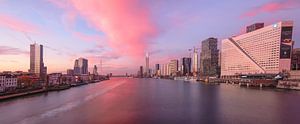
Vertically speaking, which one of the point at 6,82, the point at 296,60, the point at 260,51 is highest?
the point at 260,51

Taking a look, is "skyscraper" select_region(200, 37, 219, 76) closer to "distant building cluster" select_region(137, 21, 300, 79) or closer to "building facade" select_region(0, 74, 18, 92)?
"distant building cluster" select_region(137, 21, 300, 79)

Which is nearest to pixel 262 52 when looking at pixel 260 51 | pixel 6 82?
pixel 260 51

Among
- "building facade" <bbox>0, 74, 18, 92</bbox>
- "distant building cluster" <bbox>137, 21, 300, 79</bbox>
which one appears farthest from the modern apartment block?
"building facade" <bbox>0, 74, 18, 92</bbox>

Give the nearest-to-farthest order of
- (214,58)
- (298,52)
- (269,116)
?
(269,116), (298,52), (214,58)

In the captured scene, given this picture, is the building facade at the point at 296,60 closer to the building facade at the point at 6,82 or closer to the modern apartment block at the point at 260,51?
the modern apartment block at the point at 260,51

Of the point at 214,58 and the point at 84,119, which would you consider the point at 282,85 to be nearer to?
the point at 84,119

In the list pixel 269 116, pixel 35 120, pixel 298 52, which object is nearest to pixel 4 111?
pixel 35 120

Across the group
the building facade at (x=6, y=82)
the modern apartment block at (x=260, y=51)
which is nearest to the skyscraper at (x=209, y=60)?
the modern apartment block at (x=260, y=51)

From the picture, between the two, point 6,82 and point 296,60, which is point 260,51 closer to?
point 296,60
